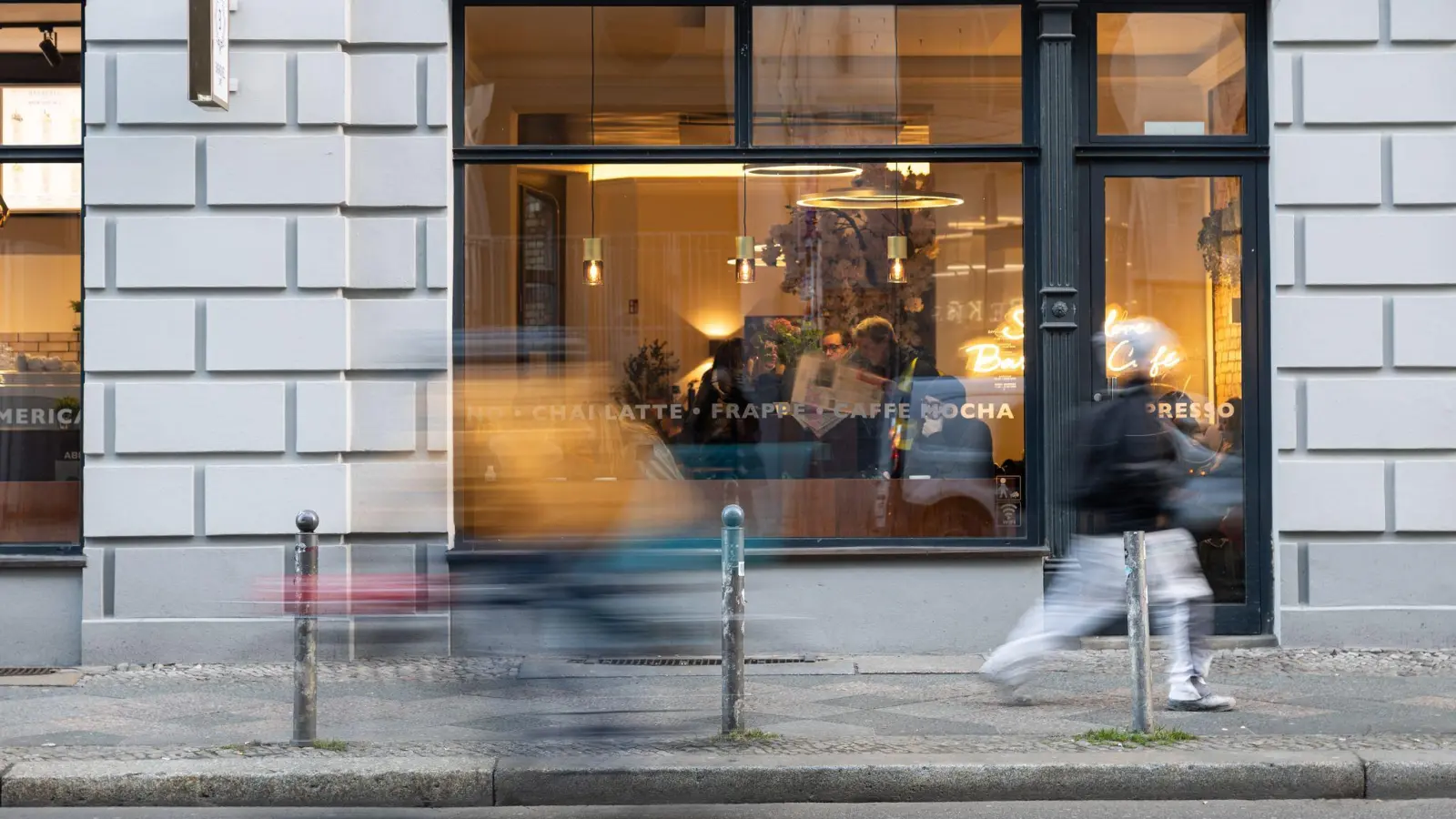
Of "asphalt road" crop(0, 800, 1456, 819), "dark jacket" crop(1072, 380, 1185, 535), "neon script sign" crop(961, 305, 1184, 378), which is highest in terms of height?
"neon script sign" crop(961, 305, 1184, 378)

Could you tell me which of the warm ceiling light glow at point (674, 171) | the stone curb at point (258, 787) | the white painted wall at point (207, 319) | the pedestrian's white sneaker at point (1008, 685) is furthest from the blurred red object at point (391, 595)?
the warm ceiling light glow at point (674, 171)

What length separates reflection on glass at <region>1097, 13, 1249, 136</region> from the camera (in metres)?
10.5

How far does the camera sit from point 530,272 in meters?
10.5

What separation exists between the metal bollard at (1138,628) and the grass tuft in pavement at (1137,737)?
0.06 metres

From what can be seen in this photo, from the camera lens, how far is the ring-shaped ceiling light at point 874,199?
10594 mm

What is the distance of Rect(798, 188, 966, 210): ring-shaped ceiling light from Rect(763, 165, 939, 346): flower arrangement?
3 cm

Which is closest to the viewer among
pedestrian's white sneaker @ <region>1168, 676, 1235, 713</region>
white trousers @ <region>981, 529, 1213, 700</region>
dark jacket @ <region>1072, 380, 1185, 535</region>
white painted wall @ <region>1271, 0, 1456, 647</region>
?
dark jacket @ <region>1072, 380, 1185, 535</region>

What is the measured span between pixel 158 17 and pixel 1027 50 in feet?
18.1

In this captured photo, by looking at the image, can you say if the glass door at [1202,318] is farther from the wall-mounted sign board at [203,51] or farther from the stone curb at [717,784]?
the wall-mounted sign board at [203,51]

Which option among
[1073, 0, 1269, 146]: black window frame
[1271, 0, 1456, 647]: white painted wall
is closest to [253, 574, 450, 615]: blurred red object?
[1073, 0, 1269, 146]: black window frame

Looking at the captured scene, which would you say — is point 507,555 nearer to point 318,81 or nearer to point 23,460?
point 318,81

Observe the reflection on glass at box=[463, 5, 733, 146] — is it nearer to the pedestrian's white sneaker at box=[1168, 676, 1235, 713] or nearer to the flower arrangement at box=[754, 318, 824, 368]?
the flower arrangement at box=[754, 318, 824, 368]

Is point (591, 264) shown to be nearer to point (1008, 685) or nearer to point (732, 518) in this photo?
point (732, 518)

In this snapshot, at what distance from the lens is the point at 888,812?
6.89 m
